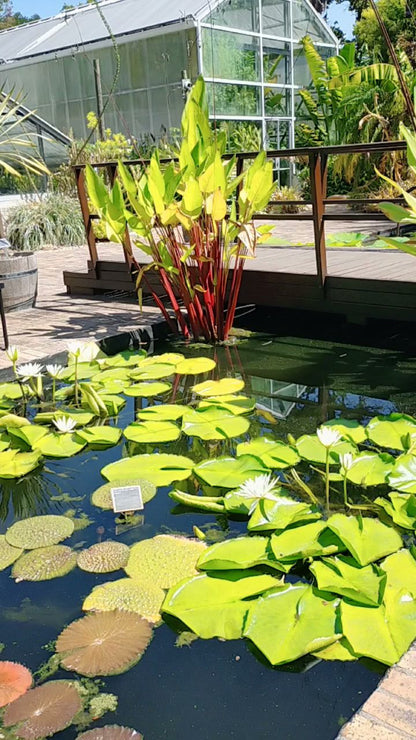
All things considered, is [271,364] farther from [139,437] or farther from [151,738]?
[151,738]

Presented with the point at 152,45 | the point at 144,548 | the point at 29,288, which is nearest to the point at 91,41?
the point at 152,45

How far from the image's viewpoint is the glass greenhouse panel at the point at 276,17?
40.5 feet

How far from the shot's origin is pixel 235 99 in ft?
39.3

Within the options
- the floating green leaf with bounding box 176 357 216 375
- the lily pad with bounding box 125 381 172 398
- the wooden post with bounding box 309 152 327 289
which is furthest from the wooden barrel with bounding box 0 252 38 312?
the wooden post with bounding box 309 152 327 289

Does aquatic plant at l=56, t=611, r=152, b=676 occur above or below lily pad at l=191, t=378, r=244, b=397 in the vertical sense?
below

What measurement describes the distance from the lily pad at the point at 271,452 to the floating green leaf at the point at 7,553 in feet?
2.95

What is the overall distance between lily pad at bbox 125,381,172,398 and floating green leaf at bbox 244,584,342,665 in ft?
5.82

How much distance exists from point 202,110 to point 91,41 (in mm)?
10541

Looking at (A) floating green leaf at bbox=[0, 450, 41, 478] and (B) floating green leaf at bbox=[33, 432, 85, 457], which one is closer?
(A) floating green leaf at bbox=[0, 450, 41, 478]

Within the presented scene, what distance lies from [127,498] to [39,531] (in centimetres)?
31

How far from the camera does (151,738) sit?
138 cm

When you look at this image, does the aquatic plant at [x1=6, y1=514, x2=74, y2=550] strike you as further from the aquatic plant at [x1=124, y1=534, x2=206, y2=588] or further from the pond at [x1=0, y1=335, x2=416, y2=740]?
the aquatic plant at [x1=124, y1=534, x2=206, y2=588]

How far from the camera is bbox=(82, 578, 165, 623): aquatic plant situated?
1.78 m

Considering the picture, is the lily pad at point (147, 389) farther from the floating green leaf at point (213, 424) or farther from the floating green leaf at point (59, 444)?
the floating green leaf at point (59, 444)
